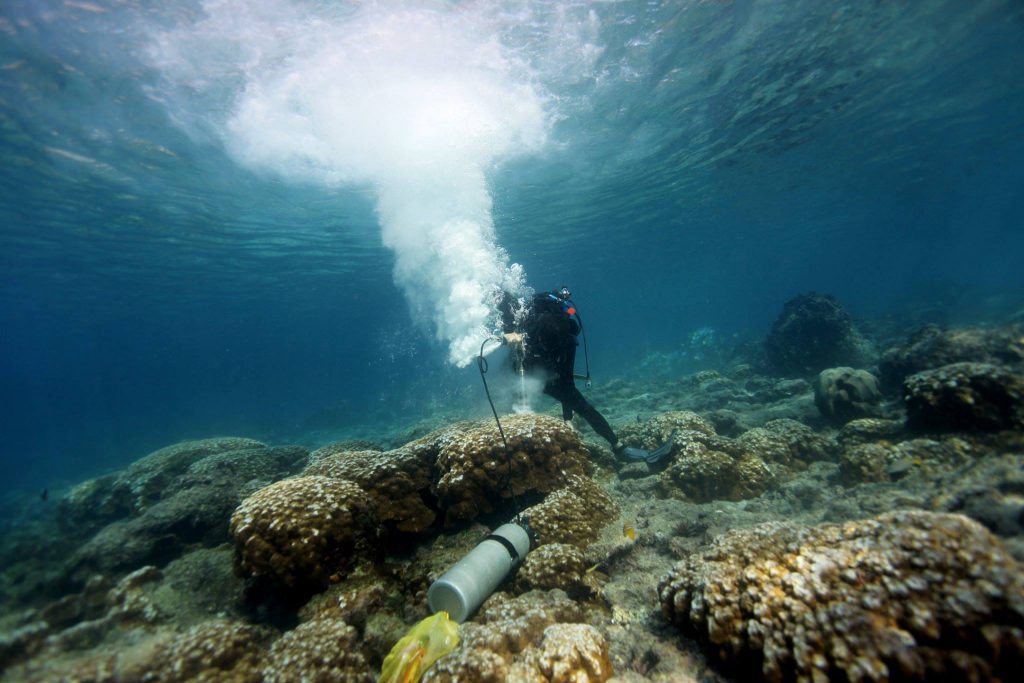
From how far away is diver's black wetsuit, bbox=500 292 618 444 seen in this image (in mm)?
8180

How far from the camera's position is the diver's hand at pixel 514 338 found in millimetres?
8328

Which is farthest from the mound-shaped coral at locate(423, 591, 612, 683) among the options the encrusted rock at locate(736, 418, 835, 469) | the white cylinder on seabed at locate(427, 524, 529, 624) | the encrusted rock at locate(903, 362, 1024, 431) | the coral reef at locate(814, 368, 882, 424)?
the coral reef at locate(814, 368, 882, 424)

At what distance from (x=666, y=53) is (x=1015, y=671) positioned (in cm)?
1717

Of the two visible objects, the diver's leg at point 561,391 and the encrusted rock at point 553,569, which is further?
the diver's leg at point 561,391

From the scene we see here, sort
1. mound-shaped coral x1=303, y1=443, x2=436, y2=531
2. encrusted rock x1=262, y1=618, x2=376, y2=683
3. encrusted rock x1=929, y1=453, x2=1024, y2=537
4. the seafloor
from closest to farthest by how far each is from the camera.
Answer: the seafloor, encrusted rock x1=929, y1=453, x2=1024, y2=537, encrusted rock x1=262, y1=618, x2=376, y2=683, mound-shaped coral x1=303, y1=443, x2=436, y2=531

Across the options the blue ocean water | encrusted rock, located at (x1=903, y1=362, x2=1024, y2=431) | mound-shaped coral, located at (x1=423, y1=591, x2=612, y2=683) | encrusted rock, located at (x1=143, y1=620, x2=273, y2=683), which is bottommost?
encrusted rock, located at (x1=903, y1=362, x2=1024, y2=431)

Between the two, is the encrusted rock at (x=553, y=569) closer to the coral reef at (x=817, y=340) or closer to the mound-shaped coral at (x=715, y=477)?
the mound-shaped coral at (x=715, y=477)

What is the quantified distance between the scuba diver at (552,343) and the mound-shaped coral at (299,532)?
14.4 ft

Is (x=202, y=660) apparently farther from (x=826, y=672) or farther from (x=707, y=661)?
(x=826, y=672)

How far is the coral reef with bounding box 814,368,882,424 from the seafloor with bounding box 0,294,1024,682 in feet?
0.15

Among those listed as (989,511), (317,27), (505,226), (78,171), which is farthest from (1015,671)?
(505,226)

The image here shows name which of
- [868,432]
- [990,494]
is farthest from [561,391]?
[990,494]

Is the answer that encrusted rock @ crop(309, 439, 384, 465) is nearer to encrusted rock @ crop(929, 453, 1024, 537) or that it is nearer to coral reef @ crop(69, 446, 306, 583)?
coral reef @ crop(69, 446, 306, 583)

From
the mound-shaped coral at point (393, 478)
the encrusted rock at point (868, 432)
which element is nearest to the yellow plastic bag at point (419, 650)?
the mound-shaped coral at point (393, 478)
